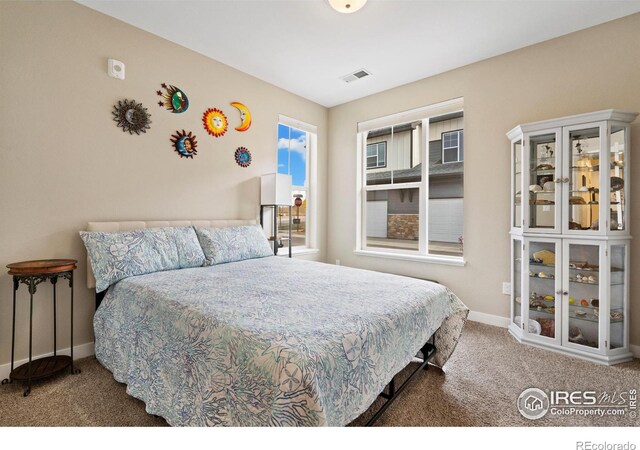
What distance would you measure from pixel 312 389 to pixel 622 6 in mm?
3557

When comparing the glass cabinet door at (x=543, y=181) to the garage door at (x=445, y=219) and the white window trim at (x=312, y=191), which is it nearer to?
the garage door at (x=445, y=219)

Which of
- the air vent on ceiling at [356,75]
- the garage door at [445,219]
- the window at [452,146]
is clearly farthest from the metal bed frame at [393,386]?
the air vent on ceiling at [356,75]

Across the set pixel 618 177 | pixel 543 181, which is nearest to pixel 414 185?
pixel 543 181

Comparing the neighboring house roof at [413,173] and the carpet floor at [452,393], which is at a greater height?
the neighboring house roof at [413,173]

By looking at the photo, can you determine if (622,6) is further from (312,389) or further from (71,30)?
(71,30)

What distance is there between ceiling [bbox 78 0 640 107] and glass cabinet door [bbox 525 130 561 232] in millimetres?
967

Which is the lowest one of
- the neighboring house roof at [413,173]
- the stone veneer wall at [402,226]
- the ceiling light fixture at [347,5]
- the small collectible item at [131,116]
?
the stone veneer wall at [402,226]

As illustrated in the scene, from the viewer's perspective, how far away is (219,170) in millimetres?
3213

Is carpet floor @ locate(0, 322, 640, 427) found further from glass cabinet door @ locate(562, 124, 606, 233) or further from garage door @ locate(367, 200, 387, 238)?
garage door @ locate(367, 200, 387, 238)

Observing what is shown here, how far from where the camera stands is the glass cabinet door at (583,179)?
91.9 inches

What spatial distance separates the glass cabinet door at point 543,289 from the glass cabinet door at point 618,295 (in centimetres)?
33

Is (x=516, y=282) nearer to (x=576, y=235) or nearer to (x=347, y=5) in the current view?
(x=576, y=235)

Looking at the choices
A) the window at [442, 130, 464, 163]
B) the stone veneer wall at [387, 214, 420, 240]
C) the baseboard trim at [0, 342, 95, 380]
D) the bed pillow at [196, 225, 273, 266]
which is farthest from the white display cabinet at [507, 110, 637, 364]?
Answer: the baseboard trim at [0, 342, 95, 380]
